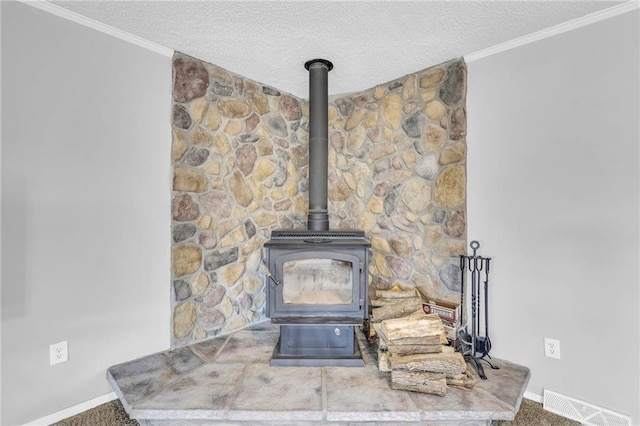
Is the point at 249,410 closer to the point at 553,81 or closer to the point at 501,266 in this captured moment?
the point at 501,266

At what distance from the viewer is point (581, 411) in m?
1.74

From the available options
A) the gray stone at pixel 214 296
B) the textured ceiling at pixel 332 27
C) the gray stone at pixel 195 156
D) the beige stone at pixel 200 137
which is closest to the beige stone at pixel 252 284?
the gray stone at pixel 214 296

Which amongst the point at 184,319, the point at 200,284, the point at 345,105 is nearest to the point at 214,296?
the point at 200,284

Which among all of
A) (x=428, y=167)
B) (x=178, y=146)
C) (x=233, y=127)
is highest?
(x=233, y=127)

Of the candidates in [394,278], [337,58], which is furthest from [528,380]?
[337,58]

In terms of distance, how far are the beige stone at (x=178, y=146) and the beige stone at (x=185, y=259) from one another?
628mm

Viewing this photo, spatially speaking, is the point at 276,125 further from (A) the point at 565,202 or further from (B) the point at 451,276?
(A) the point at 565,202

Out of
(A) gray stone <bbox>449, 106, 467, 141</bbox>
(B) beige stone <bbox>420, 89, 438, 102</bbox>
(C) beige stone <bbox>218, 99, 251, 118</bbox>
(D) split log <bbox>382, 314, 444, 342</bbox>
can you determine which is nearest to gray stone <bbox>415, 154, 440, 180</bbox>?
(A) gray stone <bbox>449, 106, 467, 141</bbox>

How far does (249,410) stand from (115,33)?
2255 millimetres

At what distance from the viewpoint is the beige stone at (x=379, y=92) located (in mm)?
2688

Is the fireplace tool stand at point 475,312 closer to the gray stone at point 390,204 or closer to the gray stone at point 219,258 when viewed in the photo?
the gray stone at point 390,204

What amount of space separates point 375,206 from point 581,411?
1.78m

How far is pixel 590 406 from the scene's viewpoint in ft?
5.70

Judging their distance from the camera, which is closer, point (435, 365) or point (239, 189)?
point (435, 365)
